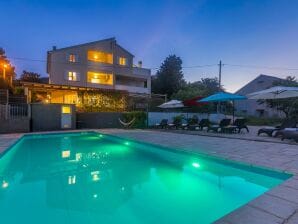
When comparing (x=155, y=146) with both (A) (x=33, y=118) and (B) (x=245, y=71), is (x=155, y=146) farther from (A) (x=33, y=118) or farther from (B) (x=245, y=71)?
(B) (x=245, y=71)

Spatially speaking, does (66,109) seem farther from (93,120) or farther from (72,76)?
(72,76)

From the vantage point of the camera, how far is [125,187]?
15.7 feet

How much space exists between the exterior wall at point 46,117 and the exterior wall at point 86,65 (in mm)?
8076

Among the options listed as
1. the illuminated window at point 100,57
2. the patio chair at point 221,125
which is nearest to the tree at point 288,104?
the patio chair at point 221,125

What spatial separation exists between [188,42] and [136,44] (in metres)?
10.9

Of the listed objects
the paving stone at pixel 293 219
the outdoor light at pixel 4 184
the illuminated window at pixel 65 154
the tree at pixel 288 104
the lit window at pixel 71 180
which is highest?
the tree at pixel 288 104

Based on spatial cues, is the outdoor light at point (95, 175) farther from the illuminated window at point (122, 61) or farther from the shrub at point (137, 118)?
the illuminated window at point (122, 61)

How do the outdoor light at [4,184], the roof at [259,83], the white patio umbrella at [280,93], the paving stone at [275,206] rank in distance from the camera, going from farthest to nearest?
the roof at [259,83], the white patio umbrella at [280,93], the outdoor light at [4,184], the paving stone at [275,206]

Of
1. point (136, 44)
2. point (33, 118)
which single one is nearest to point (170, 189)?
point (33, 118)

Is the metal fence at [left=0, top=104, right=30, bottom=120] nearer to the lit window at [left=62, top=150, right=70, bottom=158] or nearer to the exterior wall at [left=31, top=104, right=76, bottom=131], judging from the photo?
the exterior wall at [left=31, top=104, right=76, bottom=131]

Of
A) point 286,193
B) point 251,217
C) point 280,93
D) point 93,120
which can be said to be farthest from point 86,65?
point 251,217

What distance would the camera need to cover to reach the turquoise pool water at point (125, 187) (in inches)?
136

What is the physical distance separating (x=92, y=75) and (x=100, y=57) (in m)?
2.52

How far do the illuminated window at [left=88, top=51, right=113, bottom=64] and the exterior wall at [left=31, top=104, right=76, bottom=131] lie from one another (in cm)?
1117
